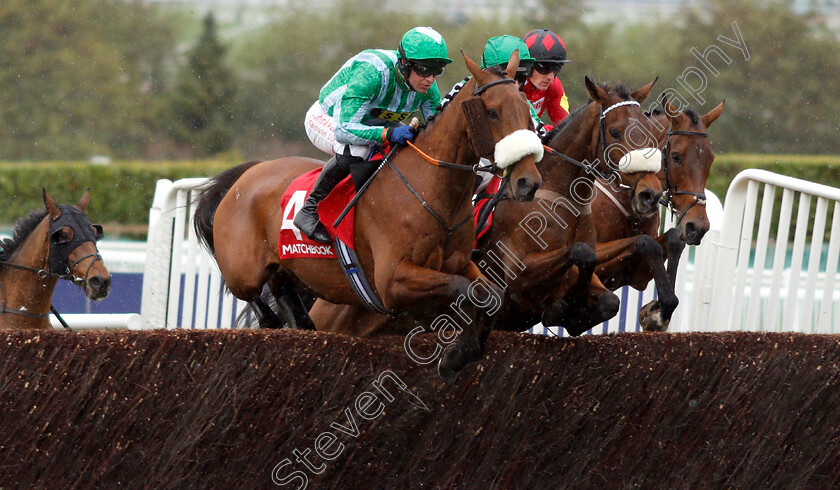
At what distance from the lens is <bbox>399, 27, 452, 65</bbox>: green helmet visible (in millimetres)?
3771

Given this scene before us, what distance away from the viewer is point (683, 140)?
4.38 metres

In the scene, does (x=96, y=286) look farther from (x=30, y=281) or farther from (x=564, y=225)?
(x=564, y=225)

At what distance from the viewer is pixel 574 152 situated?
430 centimetres

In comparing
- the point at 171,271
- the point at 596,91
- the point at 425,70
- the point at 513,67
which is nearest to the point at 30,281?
the point at 171,271

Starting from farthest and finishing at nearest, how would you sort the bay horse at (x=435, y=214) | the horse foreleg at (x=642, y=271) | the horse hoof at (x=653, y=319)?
the horse hoof at (x=653, y=319) < the horse foreleg at (x=642, y=271) < the bay horse at (x=435, y=214)

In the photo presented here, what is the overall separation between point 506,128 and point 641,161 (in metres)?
0.85

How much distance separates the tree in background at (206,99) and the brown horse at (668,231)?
20.4 meters

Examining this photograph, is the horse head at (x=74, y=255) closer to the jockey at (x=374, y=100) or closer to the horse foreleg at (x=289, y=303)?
the horse foreleg at (x=289, y=303)

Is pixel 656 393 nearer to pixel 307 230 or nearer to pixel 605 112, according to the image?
pixel 605 112

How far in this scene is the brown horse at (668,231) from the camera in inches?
162

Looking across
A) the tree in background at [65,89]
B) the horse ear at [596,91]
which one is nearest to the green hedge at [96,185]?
the tree in background at [65,89]

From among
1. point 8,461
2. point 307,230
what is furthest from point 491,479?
point 8,461

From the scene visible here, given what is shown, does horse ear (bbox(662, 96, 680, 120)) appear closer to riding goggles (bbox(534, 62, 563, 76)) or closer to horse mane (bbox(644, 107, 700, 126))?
horse mane (bbox(644, 107, 700, 126))

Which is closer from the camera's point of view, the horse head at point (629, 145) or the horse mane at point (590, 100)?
the horse head at point (629, 145)
